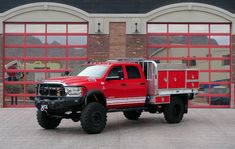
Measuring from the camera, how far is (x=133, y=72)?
14.4 meters

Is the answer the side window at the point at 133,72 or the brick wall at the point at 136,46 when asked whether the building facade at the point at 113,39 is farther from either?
the side window at the point at 133,72

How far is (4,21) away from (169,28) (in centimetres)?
709

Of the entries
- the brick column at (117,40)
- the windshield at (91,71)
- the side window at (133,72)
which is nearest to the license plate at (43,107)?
the windshield at (91,71)

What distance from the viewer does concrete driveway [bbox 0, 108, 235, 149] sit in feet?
36.5

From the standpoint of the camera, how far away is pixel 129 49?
66.2ft

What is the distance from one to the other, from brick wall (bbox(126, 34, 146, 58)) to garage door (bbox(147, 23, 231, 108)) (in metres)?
0.34

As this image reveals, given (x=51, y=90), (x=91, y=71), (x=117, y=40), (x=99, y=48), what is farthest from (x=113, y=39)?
(x=51, y=90)

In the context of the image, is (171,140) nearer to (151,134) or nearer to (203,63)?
(151,134)

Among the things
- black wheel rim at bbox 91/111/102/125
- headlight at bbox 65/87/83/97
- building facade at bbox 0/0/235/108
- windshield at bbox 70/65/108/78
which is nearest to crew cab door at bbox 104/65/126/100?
windshield at bbox 70/65/108/78

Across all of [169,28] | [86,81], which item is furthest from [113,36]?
[86,81]

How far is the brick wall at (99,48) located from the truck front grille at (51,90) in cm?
701

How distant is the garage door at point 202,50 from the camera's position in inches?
804

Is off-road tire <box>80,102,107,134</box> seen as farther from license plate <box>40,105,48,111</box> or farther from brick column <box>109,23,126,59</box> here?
brick column <box>109,23,126,59</box>

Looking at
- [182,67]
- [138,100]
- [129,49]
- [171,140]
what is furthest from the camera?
[129,49]
